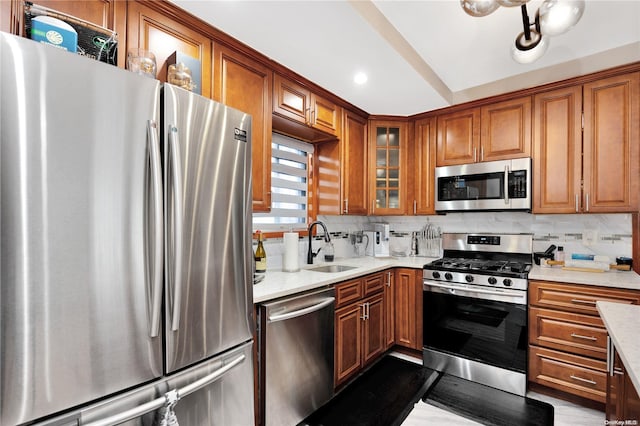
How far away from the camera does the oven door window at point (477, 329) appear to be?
7.75 feet

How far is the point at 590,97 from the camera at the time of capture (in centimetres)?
247

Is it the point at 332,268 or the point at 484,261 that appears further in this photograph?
the point at 484,261

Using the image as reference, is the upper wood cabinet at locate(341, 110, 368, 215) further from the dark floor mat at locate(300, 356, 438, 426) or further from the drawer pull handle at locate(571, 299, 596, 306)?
the drawer pull handle at locate(571, 299, 596, 306)

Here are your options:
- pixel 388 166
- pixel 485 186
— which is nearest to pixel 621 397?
pixel 485 186

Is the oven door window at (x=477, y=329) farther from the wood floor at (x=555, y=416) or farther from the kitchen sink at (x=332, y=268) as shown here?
the kitchen sink at (x=332, y=268)

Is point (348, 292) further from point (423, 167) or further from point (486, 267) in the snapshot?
point (423, 167)

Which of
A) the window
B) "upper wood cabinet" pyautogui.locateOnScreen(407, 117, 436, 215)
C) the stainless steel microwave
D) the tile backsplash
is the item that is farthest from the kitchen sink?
the stainless steel microwave

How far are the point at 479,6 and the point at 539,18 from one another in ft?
1.49

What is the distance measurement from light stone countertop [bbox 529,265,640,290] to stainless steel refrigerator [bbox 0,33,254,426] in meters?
2.27

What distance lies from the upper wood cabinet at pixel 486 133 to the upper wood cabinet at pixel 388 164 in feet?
1.29

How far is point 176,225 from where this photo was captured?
116cm

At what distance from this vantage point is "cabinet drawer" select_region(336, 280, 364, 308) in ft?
7.38

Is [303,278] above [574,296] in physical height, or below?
above

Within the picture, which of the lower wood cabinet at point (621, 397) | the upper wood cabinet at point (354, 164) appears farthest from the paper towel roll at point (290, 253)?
the lower wood cabinet at point (621, 397)
